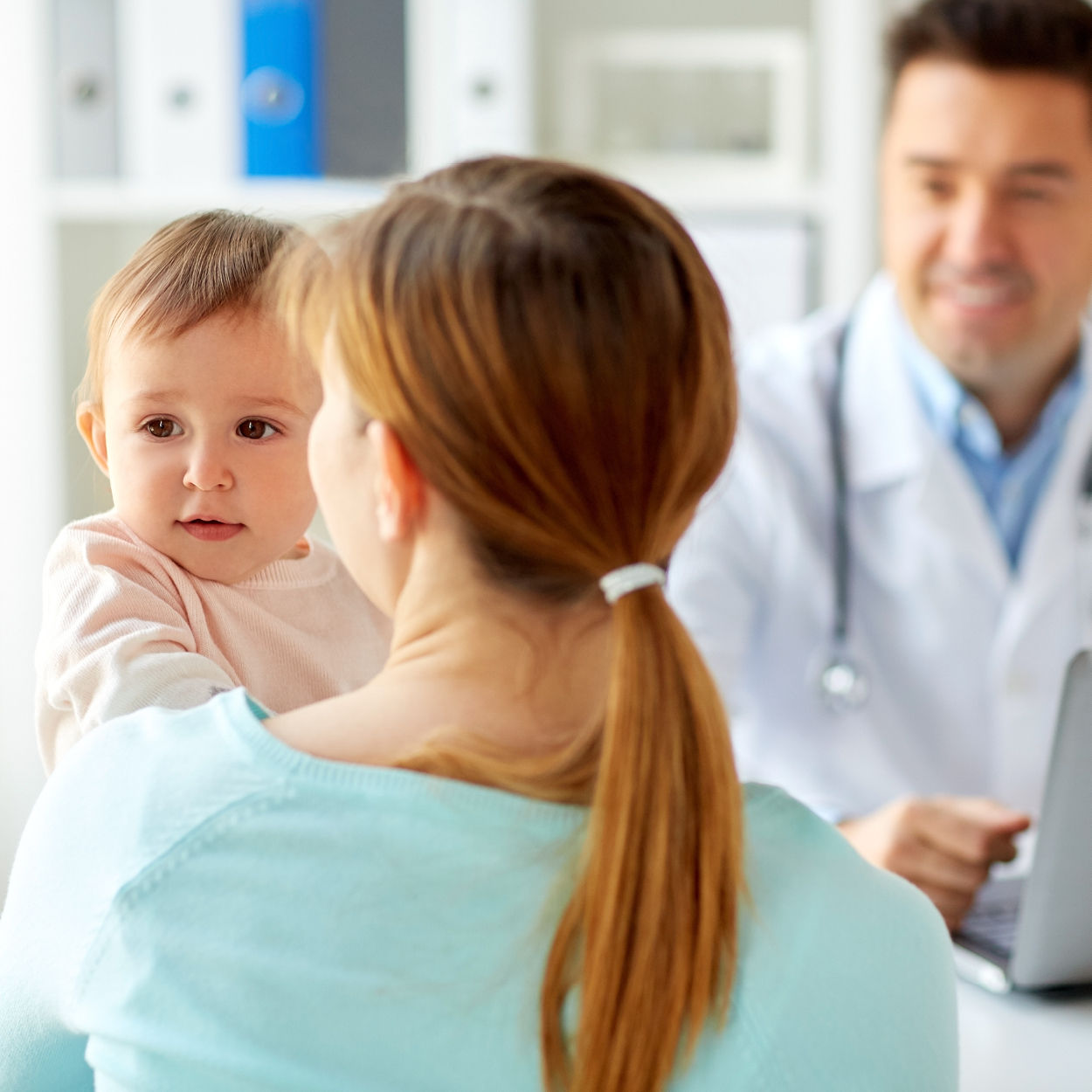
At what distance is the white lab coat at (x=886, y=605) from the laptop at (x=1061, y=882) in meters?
0.71

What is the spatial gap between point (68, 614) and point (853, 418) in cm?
143

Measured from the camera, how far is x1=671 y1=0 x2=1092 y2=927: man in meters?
1.78

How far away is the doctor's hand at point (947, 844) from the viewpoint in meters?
1.18

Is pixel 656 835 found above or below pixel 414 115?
below

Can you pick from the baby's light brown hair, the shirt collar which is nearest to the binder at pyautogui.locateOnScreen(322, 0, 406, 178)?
the shirt collar

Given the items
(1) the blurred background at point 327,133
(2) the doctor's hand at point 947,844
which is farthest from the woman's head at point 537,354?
(1) the blurred background at point 327,133

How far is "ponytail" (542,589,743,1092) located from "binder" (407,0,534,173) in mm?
1628

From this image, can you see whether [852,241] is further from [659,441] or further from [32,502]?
[659,441]

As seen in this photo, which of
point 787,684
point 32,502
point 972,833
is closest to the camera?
point 972,833

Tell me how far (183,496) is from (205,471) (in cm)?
2

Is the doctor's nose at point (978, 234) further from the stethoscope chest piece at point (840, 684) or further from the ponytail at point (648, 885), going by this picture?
the ponytail at point (648, 885)

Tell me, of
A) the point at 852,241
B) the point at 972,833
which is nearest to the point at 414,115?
the point at 852,241

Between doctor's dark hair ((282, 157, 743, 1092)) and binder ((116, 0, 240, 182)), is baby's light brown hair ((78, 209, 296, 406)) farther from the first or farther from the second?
binder ((116, 0, 240, 182))

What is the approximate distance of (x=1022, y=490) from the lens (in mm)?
1921
